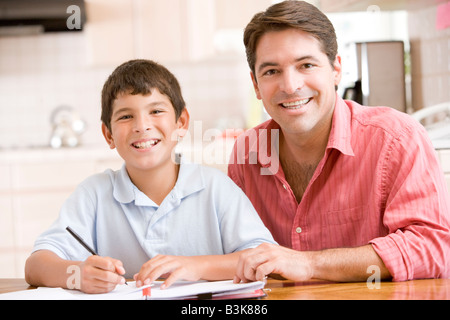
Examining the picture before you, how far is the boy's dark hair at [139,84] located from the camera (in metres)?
1.29

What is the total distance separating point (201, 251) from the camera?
1258mm

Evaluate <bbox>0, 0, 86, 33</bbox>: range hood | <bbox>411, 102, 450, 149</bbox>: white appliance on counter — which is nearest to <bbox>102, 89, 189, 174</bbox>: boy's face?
<bbox>411, 102, 450, 149</bbox>: white appliance on counter

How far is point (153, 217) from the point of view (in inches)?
48.4

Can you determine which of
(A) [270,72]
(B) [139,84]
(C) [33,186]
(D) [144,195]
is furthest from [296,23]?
(C) [33,186]

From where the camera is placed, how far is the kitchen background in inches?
102

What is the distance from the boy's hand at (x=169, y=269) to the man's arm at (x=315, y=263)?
3.8 inches

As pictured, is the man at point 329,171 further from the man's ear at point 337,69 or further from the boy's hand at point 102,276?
the boy's hand at point 102,276

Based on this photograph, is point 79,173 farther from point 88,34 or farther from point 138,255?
point 138,255

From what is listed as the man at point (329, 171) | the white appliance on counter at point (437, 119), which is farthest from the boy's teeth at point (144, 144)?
the white appliance on counter at point (437, 119)

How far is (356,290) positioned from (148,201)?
0.53 m

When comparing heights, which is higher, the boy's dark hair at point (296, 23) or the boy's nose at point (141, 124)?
the boy's dark hair at point (296, 23)

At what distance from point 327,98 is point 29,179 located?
2140 millimetres

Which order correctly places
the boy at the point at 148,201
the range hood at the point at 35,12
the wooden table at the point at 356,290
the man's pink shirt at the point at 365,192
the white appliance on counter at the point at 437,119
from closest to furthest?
the wooden table at the point at 356,290
the man's pink shirt at the point at 365,192
the boy at the point at 148,201
the white appliance on counter at the point at 437,119
the range hood at the point at 35,12
